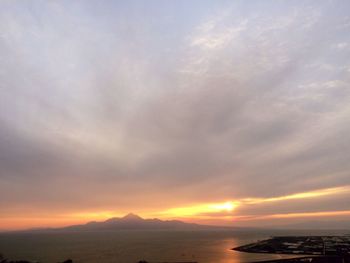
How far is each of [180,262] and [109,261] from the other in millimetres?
23453

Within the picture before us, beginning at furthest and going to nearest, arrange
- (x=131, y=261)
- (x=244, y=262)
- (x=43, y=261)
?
(x=43, y=261)
(x=131, y=261)
(x=244, y=262)

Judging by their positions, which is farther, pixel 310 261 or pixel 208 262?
pixel 208 262

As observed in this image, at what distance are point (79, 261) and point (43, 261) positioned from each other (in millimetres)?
12427

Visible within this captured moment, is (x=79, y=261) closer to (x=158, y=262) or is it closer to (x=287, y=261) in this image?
(x=158, y=262)

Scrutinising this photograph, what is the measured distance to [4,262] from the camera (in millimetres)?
78375

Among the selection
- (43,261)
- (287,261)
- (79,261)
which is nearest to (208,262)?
(287,261)

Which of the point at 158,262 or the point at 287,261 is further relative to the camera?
the point at 158,262

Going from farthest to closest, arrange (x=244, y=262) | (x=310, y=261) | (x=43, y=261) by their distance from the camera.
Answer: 1. (x=43, y=261)
2. (x=244, y=262)
3. (x=310, y=261)

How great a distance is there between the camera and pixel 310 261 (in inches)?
2913

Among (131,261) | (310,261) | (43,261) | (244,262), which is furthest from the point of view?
(43,261)

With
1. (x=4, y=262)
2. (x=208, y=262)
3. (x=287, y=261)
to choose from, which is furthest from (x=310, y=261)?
(x=4, y=262)

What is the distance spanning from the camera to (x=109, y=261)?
91.4 metres

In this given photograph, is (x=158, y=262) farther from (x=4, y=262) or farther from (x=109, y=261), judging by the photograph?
(x=4, y=262)

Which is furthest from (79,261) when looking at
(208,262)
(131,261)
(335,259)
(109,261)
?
(335,259)
